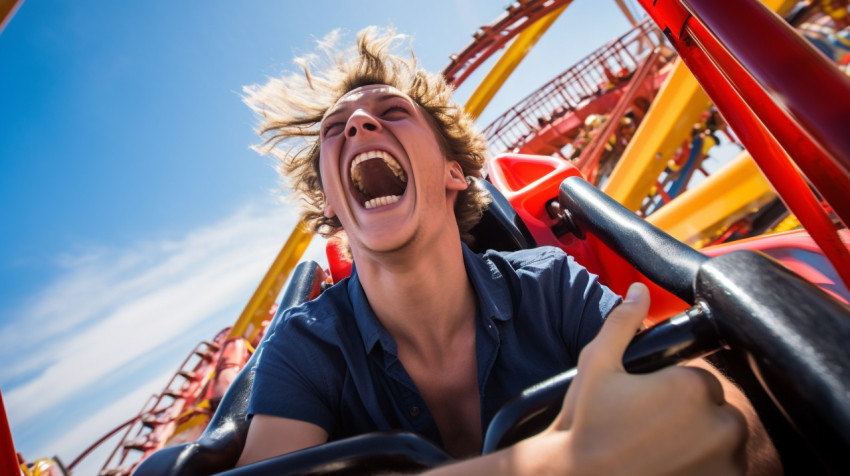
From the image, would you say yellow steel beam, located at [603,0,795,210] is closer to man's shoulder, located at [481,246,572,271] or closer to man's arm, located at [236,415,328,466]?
man's shoulder, located at [481,246,572,271]

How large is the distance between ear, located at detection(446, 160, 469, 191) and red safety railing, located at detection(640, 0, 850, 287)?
0.68m

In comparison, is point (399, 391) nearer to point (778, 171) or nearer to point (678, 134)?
point (778, 171)

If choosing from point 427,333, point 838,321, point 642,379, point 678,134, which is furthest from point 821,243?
point 678,134

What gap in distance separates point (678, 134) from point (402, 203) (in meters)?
1.38

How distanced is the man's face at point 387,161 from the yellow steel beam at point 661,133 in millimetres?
1025

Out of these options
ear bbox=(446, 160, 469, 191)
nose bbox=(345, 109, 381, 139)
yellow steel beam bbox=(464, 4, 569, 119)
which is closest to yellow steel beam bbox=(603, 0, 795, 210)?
ear bbox=(446, 160, 469, 191)

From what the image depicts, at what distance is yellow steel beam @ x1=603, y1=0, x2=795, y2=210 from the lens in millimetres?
1619

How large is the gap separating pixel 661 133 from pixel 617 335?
1684 millimetres

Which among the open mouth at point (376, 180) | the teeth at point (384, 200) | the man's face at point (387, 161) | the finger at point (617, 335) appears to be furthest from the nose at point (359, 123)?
the finger at point (617, 335)

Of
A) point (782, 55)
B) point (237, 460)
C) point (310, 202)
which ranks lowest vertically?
point (237, 460)

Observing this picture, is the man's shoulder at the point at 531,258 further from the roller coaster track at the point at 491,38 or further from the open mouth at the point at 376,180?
the roller coaster track at the point at 491,38

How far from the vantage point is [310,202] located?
1.48m

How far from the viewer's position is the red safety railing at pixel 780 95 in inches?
11.1

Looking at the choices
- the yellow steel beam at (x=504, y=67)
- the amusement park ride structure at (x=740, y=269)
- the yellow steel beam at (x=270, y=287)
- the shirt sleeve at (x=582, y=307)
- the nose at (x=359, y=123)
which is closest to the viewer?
the amusement park ride structure at (x=740, y=269)
